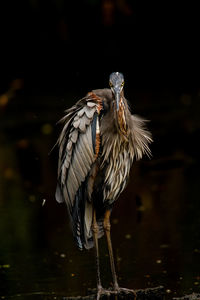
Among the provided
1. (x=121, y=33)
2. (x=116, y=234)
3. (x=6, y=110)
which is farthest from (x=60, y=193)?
(x=121, y=33)

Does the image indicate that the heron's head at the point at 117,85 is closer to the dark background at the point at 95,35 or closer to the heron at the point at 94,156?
the heron at the point at 94,156

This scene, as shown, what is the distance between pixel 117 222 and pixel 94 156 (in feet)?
9.58

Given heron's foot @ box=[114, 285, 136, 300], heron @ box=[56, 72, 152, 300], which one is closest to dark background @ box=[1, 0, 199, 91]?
heron @ box=[56, 72, 152, 300]

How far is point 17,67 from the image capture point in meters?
23.2

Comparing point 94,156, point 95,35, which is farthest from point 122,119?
point 95,35

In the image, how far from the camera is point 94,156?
6.35 metres

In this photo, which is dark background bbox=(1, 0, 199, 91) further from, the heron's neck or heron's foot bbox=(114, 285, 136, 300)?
heron's foot bbox=(114, 285, 136, 300)

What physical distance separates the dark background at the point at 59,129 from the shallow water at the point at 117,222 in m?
0.01

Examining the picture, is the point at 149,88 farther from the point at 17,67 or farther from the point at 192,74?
the point at 17,67

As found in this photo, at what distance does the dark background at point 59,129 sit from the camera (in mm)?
7559

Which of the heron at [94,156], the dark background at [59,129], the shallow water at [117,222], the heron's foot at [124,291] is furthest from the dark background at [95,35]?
the heron's foot at [124,291]

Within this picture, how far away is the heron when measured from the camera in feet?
20.7

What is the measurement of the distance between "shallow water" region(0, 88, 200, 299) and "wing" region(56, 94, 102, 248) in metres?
0.77

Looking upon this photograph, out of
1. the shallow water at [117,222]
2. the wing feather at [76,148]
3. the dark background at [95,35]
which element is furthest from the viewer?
the dark background at [95,35]
